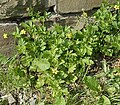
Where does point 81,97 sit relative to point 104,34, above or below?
below

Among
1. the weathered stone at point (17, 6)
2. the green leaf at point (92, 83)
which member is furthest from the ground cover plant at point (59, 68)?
the weathered stone at point (17, 6)

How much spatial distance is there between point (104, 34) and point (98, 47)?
0.13 metres

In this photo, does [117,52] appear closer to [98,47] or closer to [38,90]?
[98,47]

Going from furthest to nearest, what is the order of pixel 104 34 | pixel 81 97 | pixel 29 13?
pixel 104 34
pixel 29 13
pixel 81 97

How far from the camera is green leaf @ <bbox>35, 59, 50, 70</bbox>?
115 inches

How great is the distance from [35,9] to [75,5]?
1.29 ft

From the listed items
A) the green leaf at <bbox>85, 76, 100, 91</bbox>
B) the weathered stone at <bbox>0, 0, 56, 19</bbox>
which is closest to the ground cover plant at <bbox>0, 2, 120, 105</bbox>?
the green leaf at <bbox>85, 76, 100, 91</bbox>

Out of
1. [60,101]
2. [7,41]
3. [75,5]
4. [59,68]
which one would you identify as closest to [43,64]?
[59,68]

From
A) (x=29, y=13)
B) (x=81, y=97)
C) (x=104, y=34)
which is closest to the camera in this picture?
(x=81, y=97)

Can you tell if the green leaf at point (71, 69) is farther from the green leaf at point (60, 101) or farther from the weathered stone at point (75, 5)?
the weathered stone at point (75, 5)

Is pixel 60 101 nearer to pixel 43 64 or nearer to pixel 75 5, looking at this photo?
pixel 43 64

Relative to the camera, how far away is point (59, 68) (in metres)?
3.01

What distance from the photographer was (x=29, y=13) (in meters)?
3.16

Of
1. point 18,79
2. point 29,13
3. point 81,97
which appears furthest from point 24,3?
point 81,97
